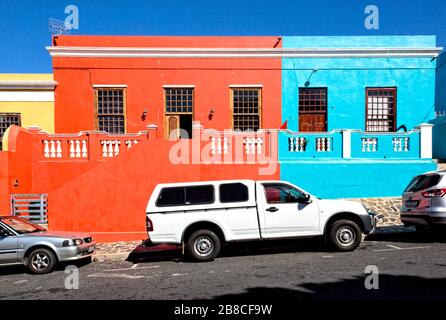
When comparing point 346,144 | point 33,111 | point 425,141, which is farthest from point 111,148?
point 425,141

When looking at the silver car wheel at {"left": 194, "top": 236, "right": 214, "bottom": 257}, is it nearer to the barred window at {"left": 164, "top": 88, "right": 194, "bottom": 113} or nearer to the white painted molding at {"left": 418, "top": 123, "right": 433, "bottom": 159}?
the barred window at {"left": 164, "top": 88, "right": 194, "bottom": 113}

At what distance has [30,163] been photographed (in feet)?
39.2

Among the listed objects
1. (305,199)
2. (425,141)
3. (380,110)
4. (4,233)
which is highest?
(380,110)

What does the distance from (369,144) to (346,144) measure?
907mm

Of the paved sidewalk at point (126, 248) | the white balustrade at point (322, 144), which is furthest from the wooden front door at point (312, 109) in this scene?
the paved sidewalk at point (126, 248)

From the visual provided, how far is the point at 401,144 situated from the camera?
12.2 m

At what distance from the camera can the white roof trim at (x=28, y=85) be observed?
558 inches

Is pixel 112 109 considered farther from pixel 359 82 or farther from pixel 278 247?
pixel 359 82

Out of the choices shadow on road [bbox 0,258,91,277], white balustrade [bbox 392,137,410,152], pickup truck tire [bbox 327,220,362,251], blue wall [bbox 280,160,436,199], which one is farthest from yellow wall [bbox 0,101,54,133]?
white balustrade [bbox 392,137,410,152]

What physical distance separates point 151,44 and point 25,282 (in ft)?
36.0

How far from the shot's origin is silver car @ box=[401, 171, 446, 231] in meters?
8.00

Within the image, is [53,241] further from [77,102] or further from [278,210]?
[77,102]

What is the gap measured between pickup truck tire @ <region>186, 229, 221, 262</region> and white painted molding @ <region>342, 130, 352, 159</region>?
666cm
